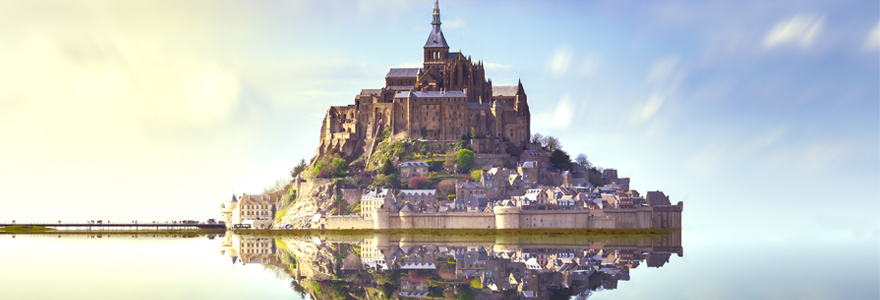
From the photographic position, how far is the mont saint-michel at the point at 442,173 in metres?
99.9

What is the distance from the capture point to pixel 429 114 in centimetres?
11350

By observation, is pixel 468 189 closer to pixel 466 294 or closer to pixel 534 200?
pixel 534 200

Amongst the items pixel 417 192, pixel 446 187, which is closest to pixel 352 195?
pixel 417 192

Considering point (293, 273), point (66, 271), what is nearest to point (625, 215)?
point (293, 273)

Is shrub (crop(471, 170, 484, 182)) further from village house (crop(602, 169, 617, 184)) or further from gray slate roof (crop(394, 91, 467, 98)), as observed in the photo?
village house (crop(602, 169, 617, 184))

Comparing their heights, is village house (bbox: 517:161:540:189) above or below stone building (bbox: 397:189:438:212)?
above

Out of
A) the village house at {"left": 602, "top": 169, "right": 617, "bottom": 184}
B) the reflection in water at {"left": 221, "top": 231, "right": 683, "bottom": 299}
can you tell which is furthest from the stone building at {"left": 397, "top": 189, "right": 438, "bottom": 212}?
the village house at {"left": 602, "top": 169, "right": 617, "bottom": 184}

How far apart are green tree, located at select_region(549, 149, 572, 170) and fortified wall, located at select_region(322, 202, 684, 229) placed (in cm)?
1316

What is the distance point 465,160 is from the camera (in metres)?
109

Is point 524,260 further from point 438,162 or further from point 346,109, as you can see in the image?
point 346,109

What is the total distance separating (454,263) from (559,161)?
5084cm

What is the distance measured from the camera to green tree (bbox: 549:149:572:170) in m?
112

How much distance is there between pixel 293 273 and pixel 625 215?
48544mm

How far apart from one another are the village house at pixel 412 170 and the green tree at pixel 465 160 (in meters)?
3.35
